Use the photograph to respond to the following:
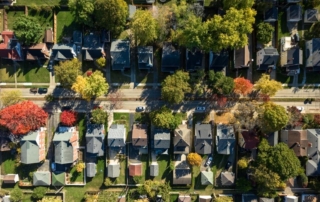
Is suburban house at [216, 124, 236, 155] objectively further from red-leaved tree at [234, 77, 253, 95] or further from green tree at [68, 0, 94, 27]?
green tree at [68, 0, 94, 27]

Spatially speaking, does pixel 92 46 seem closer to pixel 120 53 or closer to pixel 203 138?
pixel 120 53

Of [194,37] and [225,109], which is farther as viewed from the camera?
[225,109]

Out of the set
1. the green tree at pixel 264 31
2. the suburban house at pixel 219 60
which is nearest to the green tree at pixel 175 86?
the suburban house at pixel 219 60

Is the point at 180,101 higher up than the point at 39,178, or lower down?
higher up

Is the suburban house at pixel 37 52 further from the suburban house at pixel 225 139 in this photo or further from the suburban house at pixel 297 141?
the suburban house at pixel 297 141

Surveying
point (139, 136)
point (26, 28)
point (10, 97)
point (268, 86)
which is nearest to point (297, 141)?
point (268, 86)

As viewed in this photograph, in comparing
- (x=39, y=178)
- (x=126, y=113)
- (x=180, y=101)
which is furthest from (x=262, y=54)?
(x=39, y=178)

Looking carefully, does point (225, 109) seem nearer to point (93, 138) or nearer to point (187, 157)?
point (187, 157)

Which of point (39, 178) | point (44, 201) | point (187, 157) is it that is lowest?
point (44, 201)
